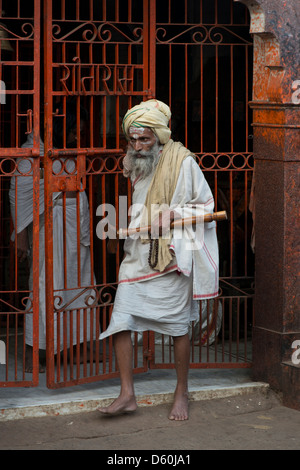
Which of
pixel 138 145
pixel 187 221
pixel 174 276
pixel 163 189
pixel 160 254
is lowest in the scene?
pixel 174 276

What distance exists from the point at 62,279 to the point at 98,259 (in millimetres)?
1796

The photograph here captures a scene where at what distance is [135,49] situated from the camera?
8.19 m

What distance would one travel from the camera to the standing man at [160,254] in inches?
227

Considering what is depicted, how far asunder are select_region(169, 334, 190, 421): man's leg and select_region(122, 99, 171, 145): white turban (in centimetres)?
131

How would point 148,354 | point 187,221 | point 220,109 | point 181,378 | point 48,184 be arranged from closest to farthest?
1. point 187,221
2. point 181,378
3. point 48,184
4. point 148,354
5. point 220,109

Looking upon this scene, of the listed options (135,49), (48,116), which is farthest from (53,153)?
(135,49)

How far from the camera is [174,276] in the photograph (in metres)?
5.89

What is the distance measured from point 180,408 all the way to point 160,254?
3.35 feet

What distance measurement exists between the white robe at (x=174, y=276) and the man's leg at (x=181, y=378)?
78 millimetres

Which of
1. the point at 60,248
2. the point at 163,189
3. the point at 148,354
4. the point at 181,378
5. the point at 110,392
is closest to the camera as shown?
the point at 163,189

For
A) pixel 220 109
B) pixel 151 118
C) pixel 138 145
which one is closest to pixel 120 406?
pixel 138 145

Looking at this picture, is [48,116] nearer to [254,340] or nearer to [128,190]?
[128,190]

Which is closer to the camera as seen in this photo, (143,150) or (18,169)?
(143,150)

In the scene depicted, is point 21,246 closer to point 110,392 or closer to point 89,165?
point 89,165
